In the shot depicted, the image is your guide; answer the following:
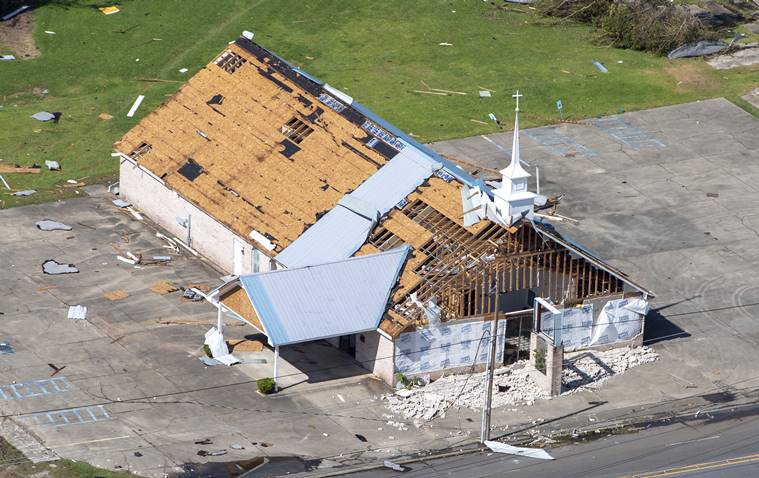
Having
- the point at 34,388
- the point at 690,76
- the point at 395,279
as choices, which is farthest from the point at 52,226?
the point at 690,76

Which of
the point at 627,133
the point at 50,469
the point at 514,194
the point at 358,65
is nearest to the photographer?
the point at 50,469

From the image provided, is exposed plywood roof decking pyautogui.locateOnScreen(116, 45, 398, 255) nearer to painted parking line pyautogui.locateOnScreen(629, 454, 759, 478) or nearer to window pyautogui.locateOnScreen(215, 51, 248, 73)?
window pyautogui.locateOnScreen(215, 51, 248, 73)

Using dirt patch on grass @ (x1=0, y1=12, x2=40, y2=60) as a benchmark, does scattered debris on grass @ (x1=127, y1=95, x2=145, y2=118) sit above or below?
below

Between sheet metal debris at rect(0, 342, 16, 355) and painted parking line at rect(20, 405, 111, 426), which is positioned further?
sheet metal debris at rect(0, 342, 16, 355)

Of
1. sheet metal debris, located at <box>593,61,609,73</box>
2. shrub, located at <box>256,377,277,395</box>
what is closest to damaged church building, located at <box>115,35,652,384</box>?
shrub, located at <box>256,377,277,395</box>

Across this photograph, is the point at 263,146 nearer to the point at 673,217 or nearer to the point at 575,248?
the point at 575,248

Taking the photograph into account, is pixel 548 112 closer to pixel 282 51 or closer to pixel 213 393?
pixel 282 51
